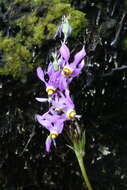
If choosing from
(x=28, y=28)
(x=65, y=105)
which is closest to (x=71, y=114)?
(x=65, y=105)

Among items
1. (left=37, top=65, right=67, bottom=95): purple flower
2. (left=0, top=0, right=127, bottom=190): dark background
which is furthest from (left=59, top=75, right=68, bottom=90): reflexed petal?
(left=0, top=0, right=127, bottom=190): dark background

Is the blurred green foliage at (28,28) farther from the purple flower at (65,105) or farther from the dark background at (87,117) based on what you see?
the purple flower at (65,105)

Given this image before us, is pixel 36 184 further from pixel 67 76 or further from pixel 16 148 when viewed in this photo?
pixel 67 76

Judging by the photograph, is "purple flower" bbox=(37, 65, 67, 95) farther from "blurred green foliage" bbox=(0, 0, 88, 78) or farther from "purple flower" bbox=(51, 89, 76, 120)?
"blurred green foliage" bbox=(0, 0, 88, 78)

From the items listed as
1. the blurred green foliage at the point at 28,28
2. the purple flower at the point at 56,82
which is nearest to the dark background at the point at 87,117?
the blurred green foliage at the point at 28,28

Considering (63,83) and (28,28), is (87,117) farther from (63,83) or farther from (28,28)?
(63,83)

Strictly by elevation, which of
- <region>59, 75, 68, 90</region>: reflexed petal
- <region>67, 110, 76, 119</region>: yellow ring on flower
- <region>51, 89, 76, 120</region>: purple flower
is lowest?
<region>67, 110, 76, 119</region>: yellow ring on flower

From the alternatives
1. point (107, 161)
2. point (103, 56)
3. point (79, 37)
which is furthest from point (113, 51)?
point (107, 161)

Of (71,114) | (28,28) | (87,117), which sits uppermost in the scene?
(28,28)
